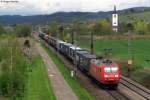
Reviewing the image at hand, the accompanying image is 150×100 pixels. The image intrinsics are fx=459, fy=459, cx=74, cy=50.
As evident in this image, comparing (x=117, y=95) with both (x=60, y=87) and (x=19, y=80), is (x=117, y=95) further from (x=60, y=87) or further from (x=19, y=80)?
(x=19, y=80)

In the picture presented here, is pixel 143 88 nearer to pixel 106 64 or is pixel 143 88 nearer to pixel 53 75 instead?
pixel 106 64

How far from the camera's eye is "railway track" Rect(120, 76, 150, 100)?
165 ft

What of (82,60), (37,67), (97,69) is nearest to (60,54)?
(37,67)

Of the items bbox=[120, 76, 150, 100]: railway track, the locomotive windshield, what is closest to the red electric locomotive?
the locomotive windshield

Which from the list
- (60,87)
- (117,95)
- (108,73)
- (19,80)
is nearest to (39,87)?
(60,87)

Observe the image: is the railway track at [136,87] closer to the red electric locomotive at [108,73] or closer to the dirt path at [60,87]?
the red electric locomotive at [108,73]

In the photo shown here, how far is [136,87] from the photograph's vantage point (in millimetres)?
56188

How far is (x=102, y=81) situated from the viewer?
178 ft

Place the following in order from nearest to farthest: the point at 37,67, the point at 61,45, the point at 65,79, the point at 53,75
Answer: the point at 65,79 → the point at 53,75 → the point at 37,67 → the point at 61,45

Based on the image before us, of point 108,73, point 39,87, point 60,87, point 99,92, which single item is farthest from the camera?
point 60,87

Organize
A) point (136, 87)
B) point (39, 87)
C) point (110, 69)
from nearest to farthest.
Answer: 1. point (110, 69)
2. point (39, 87)
3. point (136, 87)

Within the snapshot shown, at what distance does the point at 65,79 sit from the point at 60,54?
55.6 m

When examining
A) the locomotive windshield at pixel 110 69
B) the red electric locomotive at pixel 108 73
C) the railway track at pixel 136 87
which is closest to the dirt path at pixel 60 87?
the red electric locomotive at pixel 108 73

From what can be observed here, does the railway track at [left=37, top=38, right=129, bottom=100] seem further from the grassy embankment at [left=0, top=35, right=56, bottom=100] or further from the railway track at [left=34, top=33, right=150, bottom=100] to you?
the grassy embankment at [left=0, top=35, right=56, bottom=100]
